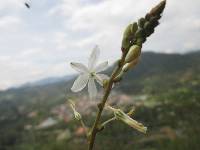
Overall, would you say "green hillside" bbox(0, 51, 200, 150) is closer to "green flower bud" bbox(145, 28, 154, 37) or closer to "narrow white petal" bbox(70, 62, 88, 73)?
"narrow white petal" bbox(70, 62, 88, 73)

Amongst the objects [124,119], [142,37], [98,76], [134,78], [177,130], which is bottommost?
[134,78]

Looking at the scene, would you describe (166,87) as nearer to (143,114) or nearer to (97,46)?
(143,114)

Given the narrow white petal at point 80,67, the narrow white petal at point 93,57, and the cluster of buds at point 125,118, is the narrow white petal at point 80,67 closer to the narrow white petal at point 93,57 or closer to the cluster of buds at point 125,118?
the narrow white petal at point 93,57

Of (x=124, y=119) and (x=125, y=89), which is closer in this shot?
(x=124, y=119)

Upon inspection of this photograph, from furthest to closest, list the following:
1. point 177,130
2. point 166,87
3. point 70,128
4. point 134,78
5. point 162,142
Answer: point 134,78, point 166,87, point 70,128, point 177,130, point 162,142

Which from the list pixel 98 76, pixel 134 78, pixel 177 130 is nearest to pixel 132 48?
pixel 98 76

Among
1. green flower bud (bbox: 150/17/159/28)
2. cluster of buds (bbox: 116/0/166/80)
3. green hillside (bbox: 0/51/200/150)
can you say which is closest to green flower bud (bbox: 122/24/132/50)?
cluster of buds (bbox: 116/0/166/80)

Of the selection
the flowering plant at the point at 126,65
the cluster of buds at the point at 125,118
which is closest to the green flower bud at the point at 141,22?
the flowering plant at the point at 126,65
